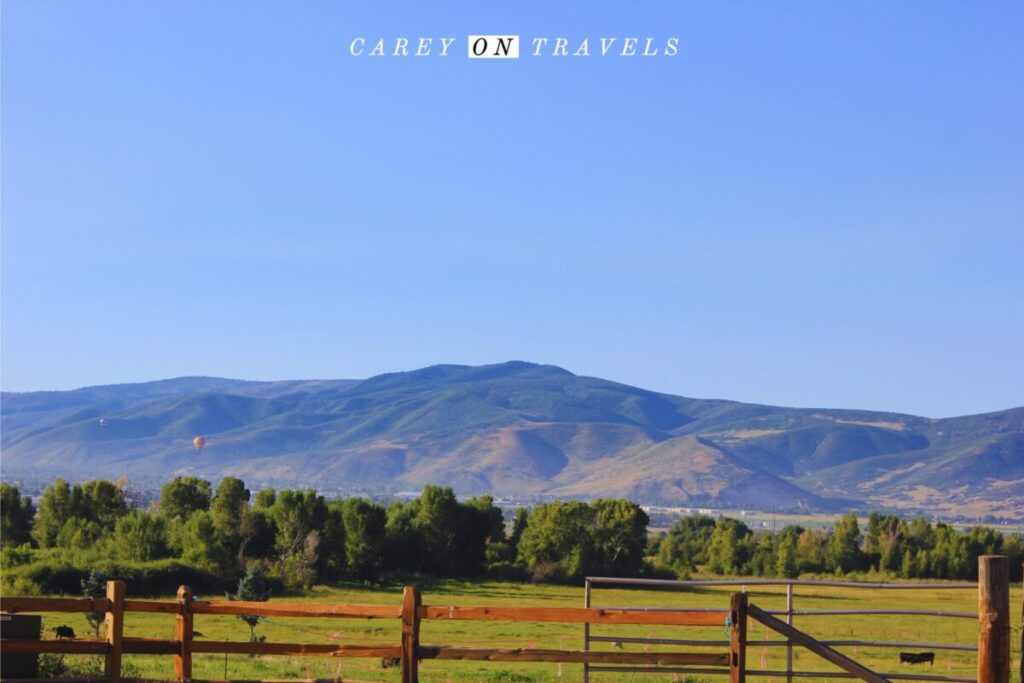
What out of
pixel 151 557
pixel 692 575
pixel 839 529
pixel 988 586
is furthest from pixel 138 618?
pixel 839 529

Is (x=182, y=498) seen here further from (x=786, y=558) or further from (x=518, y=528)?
(x=786, y=558)

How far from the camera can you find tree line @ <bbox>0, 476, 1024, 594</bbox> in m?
72.4

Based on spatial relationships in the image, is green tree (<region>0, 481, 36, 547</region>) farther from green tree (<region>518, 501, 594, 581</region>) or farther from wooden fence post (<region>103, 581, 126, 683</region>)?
wooden fence post (<region>103, 581, 126, 683</region>)

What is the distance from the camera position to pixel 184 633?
1319 cm

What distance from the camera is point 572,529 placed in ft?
289

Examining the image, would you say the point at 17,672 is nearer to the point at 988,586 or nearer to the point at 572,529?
the point at 988,586

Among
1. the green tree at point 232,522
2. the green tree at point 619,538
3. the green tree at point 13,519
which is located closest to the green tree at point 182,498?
the green tree at point 232,522

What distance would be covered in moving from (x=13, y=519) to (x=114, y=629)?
3122 inches

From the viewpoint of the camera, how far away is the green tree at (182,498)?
294 feet

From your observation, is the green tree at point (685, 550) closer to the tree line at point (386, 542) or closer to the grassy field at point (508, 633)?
the tree line at point (386, 542)

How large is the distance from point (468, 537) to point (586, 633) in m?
71.4

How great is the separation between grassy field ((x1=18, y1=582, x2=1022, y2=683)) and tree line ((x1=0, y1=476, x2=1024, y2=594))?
538 cm

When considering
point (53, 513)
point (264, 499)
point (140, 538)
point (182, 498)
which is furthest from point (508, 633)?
point (182, 498)

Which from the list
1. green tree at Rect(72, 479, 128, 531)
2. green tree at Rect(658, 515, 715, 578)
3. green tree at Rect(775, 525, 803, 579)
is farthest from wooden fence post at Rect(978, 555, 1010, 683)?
green tree at Rect(658, 515, 715, 578)
